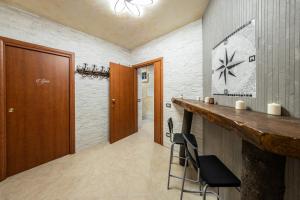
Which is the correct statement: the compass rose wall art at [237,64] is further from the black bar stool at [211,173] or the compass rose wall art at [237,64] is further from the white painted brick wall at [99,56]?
the white painted brick wall at [99,56]

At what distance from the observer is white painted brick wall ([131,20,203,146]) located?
2355mm

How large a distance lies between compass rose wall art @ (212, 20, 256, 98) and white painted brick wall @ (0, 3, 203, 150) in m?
0.78

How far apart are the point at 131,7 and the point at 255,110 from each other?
2130mm

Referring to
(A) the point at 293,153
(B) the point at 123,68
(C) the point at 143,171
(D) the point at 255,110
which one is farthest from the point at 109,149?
(A) the point at 293,153

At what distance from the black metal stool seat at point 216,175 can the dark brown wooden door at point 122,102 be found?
2.43 metres

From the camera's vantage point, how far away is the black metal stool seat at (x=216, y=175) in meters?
0.94

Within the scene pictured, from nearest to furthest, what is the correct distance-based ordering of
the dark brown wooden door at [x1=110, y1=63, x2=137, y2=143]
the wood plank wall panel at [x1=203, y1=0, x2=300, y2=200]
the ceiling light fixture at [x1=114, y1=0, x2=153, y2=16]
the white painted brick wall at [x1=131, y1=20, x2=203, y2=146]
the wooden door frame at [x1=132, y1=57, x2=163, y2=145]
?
1. the wood plank wall panel at [x1=203, y1=0, x2=300, y2=200]
2. the ceiling light fixture at [x1=114, y1=0, x2=153, y2=16]
3. the white painted brick wall at [x1=131, y1=20, x2=203, y2=146]
4. the wooden door frame at [x1=132, y1=57, x2=163, y2=145]
5. the dark brown wooden door at [x1=110, y1=63, x2=137, y2=143]

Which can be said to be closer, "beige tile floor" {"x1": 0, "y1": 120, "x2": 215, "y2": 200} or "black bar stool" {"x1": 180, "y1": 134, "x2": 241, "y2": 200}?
"black bar stool" {"x1": 180, "y1": 134, "x2": 241, "y2": 200}

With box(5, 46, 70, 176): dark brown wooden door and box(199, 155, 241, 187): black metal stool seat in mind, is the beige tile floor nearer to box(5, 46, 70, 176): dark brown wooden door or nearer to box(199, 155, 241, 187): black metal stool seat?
box(5, 46, 70, 176): dark brown wooden door

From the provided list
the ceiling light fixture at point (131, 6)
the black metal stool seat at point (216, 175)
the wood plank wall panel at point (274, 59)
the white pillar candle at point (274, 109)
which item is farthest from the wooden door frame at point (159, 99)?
the white pillar candle at point (274, 109)

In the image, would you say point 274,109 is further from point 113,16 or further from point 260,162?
point 113,16

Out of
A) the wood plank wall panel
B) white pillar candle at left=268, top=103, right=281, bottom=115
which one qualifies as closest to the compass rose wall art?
the wood plank wall panel

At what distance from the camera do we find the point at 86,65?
2.79 metres

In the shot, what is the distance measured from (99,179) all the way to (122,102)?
6.27 feet
